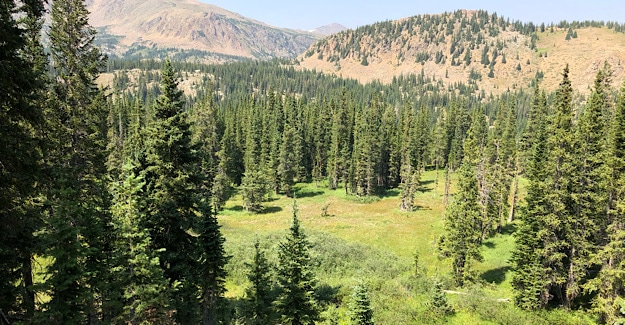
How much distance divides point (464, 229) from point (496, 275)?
9.35 metres

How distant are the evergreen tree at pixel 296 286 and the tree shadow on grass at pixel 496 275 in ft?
88.2

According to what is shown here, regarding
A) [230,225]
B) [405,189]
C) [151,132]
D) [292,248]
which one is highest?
[151,132]

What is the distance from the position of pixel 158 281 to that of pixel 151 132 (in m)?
7.71

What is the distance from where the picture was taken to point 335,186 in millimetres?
92750

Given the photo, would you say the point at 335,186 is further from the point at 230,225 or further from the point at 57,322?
the point at 57,322

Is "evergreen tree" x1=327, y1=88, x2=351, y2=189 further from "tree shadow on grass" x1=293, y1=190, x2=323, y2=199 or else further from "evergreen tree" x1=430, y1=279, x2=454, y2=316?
"evergreen tree" x1=430, y1=279, x2=454, y2=316

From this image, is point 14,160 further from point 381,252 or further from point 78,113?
point 381,252

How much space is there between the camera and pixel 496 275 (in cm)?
4072

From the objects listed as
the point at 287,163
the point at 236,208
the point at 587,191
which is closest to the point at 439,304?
the point at 587,191

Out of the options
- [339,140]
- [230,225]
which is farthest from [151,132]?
[339,140]

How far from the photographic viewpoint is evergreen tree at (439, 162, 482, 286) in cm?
3594

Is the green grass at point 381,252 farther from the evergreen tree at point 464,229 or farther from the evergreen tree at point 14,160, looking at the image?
the evergreen tree at point 14,160

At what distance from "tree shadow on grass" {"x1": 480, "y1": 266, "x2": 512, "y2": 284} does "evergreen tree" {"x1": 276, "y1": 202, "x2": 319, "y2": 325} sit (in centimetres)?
2688

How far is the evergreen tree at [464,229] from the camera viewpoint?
3594 centimetres
